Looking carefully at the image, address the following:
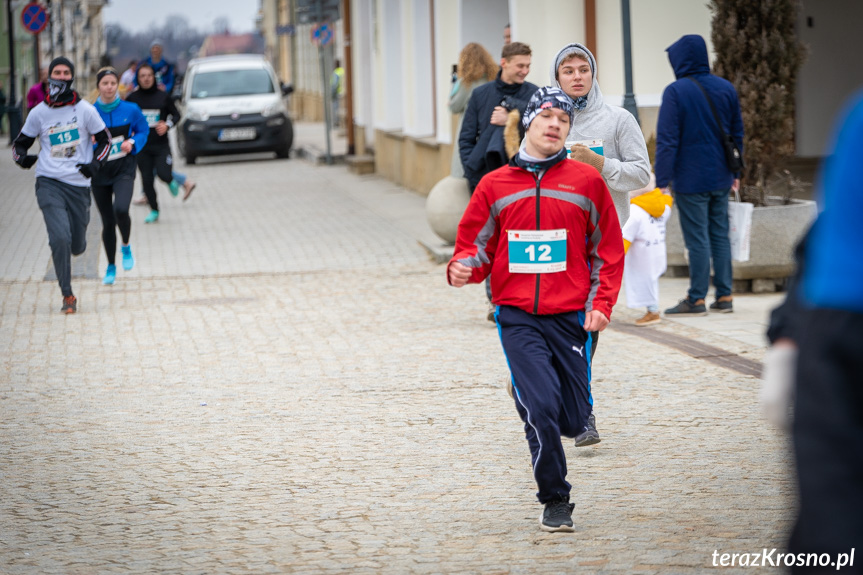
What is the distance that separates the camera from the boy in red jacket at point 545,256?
4895mm

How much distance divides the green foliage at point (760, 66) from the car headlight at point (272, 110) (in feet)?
55.2

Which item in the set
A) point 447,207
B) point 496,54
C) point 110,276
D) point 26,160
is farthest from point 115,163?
point 496,54

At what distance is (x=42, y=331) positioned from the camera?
387 inches

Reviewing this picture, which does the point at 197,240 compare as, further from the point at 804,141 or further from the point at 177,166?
the point at 177,166

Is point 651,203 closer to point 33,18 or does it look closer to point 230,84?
point 230,84

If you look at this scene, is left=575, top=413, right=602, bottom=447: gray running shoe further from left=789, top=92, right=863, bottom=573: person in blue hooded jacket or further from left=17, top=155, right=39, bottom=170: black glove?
left=17, top=155, right=39, bottom=170: black glove

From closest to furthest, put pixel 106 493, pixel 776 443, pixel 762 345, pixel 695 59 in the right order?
pixel 106 493 → pixel 776 443 → pixel 762 345 → pixel 695 59

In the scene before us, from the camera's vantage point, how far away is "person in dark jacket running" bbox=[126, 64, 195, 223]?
16078 millimetres

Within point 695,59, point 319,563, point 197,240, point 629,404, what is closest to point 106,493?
point 319,563

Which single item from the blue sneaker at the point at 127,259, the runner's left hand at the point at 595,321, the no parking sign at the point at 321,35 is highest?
the no parking sign at the point at 321,35

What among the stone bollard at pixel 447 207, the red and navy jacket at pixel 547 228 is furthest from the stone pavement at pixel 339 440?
the red and navy jacket at pixel 547 228

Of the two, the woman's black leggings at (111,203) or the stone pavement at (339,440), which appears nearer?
the stone pavement at (339,440)

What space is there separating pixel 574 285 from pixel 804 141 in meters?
13.8

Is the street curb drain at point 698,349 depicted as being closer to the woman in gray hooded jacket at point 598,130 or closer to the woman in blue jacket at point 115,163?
the woman in gray hooded jacket at point 598,130
